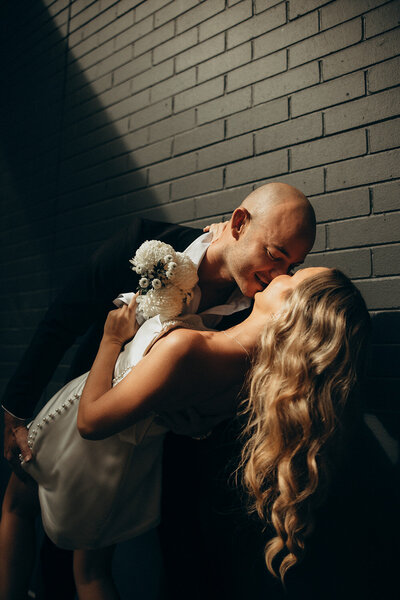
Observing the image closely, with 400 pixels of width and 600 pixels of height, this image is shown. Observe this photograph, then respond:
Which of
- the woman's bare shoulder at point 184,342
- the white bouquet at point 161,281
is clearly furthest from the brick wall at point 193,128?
the woman's bare shoulder at point 184,342

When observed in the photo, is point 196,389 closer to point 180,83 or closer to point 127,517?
point 127,517

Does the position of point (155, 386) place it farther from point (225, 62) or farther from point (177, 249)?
point (225, 62)

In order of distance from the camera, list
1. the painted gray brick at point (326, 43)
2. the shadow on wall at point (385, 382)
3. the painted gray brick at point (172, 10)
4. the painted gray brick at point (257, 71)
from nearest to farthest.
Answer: the shadow on wall at point (385, 382) → the painted gray brick at point (326, 43) → the painted gray brick at point (257, 71) → the painted gray brick at point (172, 10)

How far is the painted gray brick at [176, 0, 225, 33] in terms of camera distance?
8.32 feet

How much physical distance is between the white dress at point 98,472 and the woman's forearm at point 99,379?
0.04 metres

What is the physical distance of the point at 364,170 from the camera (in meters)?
1.91

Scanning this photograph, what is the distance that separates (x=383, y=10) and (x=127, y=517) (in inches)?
→ 102

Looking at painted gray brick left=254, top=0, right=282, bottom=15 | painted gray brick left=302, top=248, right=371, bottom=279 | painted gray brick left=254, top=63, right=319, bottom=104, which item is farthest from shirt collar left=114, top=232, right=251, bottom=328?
painted gray brick left=254, top=0, right=282, bottom=15

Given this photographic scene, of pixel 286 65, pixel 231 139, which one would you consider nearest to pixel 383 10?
pixel 286 65

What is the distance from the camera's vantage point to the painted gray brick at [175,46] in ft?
8.70

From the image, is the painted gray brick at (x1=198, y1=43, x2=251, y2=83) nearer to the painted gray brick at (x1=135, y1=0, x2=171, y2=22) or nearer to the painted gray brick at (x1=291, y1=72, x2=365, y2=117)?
the painted gray brick at (x1=291, y1=72, x2=365, y2=117)

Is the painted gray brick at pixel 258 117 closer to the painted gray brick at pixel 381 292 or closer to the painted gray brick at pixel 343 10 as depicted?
the painted gray brick at pixel 343 10

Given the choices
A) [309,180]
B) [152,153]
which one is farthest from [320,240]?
[152,153]

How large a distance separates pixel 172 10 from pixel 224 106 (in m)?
0.95
